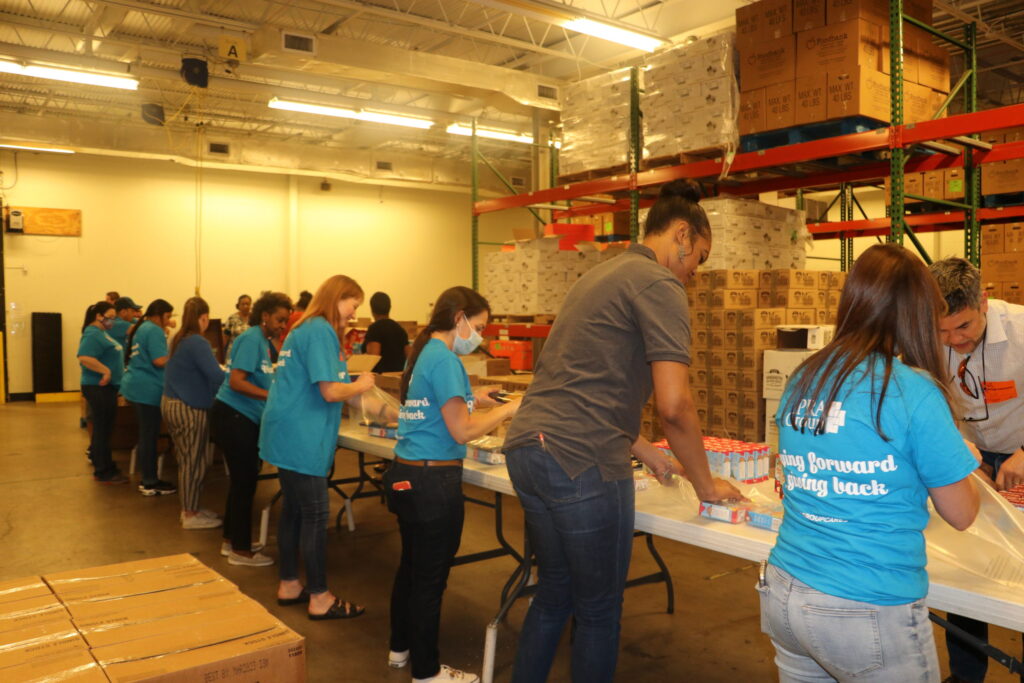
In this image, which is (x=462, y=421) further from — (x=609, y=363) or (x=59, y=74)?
(x=59, y=74)

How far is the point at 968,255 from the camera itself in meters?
5.75

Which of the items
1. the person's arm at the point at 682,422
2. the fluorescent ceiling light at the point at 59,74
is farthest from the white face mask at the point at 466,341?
the fluorescent ceiling light at the point at 59,74

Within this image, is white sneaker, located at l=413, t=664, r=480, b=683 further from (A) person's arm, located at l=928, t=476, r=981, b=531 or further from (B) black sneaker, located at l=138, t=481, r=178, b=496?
(B) black sneaker, located at l=138, t=481, r=178, b=496

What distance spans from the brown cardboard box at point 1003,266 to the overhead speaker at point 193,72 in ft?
29.6

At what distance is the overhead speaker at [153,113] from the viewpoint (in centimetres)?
1248

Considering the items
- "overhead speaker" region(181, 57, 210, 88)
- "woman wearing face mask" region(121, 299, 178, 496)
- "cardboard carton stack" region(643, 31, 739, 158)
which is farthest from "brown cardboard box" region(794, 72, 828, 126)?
"overhead speaker" region(181, 57, 210, 88)

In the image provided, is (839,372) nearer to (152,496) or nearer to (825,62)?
(825,62)

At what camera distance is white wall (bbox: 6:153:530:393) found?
13.9 metres

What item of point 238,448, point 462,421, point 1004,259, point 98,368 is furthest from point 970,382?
point 98,368

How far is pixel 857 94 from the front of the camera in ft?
16.0

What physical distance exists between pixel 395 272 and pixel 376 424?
13.3 m

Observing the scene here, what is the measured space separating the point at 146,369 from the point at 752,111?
16.5 feet

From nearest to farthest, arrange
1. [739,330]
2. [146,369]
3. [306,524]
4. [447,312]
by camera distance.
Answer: [447,312] < [306,524] < [739,330] < [146,369]

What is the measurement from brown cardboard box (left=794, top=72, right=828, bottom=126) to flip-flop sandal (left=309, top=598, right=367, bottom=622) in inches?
158
